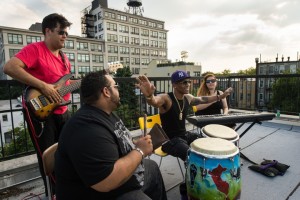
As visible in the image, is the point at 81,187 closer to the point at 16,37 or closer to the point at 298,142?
the point at 298,142

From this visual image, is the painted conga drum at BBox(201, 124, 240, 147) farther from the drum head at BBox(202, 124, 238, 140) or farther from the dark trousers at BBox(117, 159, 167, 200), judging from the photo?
the dark trousers at BBox(117, 159, 167, 200)

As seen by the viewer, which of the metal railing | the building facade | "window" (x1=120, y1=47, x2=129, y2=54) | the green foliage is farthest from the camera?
"window" (x1=120, y1=47, x2=129, y2=54)

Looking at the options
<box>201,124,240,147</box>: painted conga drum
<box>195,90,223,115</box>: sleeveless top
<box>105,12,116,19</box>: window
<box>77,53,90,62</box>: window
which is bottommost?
<box>201,124,240,147</box>: painted conga drum

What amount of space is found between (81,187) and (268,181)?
286cm

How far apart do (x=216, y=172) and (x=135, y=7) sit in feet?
261

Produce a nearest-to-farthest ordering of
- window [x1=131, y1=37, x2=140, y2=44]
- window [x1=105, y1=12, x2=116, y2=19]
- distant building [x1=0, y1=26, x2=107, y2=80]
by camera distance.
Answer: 1. distant building [x1=0, y1=26, x2=107, y2=80]
2. window [x1=105, y1=12, x2=116, y2=19]
3. window [x1=131, y1=37, x2=140, y2=44]

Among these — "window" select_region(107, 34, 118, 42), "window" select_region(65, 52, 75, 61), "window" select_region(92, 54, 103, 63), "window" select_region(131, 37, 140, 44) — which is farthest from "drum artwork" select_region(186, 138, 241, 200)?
"window" select_region(131, 37, 140, 44)

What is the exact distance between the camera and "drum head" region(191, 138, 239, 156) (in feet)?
6.28

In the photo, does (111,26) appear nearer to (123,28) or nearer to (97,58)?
(123,28)

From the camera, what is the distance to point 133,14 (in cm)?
7175

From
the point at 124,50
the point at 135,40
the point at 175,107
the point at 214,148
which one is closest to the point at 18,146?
the point at 175,107

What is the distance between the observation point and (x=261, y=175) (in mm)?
3240

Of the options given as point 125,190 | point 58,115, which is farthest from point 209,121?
point 58,115

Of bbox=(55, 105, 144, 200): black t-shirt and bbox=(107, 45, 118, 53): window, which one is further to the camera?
bbox=(107, 45, 118, 53): window
